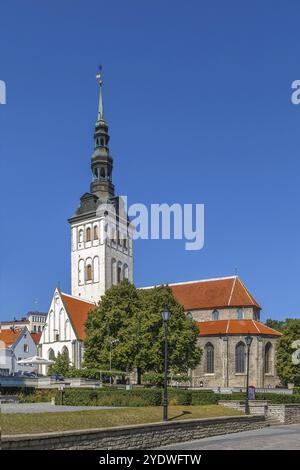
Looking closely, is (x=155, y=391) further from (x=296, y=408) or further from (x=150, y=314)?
(x=150, y=314)

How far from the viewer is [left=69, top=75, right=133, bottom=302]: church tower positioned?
279ft

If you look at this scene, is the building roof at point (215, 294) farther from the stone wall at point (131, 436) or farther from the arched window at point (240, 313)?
the stone wall at point (131, 436)

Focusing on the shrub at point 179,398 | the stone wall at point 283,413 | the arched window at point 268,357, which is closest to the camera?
the shrub at point 179,398

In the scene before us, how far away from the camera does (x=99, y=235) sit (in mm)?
85375

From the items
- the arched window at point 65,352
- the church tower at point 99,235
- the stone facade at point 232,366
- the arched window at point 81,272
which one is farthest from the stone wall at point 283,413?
the arched window at point 81,272

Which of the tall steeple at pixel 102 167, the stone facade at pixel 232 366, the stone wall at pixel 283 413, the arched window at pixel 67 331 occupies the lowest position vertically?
the stone facade at pixel 232 366

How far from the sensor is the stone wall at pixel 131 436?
16.1 meters

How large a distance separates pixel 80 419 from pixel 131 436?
1.85 meters

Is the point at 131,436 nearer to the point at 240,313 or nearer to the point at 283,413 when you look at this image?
the point at 283,413

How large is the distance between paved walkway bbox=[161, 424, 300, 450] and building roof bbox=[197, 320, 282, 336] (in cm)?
4608
